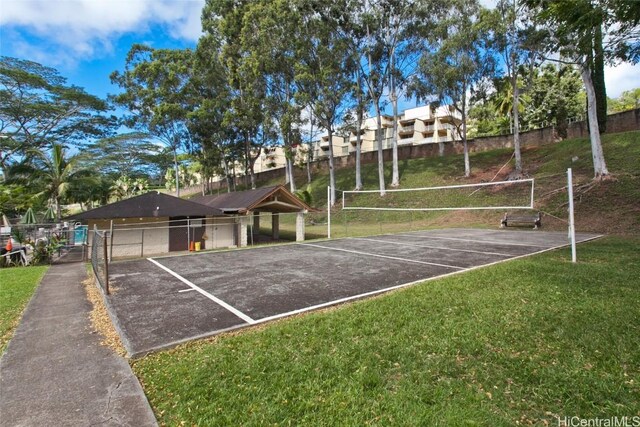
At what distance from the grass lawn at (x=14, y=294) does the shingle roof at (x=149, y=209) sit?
402 centimetres

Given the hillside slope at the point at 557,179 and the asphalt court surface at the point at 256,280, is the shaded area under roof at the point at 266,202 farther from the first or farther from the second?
the hillside slope at the point at 557,179

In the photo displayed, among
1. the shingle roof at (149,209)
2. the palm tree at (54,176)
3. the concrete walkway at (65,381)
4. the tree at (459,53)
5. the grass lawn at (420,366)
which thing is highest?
the tree at (459,53)

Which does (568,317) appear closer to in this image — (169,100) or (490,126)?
(169,100)

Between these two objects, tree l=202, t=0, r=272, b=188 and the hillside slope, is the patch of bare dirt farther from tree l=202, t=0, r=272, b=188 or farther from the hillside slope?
tree l=202, t=0, r=272, b=188

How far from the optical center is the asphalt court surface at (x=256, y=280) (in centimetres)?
553

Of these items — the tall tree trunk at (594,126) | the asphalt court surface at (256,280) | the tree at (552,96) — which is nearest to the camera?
the asphalt court surface at (256,280)

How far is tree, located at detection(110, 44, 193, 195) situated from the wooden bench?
28.5 m

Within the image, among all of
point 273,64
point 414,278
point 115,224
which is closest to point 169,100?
point 273,64

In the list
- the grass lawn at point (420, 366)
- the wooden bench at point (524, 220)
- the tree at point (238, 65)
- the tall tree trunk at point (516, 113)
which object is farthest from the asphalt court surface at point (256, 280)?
the tree at point (238, 65)

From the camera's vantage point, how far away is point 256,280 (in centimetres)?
848

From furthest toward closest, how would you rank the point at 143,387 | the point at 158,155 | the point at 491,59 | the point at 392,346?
the point at 158,155
the point at 491,59
the point at 392,346
the point at 143,387

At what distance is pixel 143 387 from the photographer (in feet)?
11.7

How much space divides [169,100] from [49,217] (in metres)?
14.5

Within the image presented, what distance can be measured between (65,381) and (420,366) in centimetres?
398
